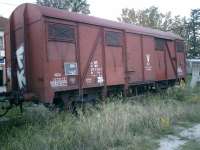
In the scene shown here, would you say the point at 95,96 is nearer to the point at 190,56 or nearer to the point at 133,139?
the point at 133,139

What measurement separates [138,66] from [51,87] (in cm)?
558

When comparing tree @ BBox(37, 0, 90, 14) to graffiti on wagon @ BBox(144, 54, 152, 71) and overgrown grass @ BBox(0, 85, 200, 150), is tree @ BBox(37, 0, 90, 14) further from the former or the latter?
overgrown grass @ BBox(0, 85, 200, 150)

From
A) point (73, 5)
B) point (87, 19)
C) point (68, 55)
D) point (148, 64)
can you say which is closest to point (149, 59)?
point (148, 64)

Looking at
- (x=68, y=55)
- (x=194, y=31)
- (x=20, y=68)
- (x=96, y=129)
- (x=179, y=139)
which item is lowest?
(x=179, y=139)

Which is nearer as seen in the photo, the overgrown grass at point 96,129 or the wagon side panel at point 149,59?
the overgrown grass at point 96,129

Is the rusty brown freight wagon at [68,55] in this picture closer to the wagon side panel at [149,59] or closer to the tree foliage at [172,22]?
the wagon side panel at [149,59]

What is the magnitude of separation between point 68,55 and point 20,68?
1.57m

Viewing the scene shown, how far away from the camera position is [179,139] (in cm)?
766

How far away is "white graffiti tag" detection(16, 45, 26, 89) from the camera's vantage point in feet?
32.7

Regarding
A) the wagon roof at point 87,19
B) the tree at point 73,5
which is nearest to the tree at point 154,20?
the tree at point 73,5

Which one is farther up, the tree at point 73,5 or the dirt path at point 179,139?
the tree at point 73,5

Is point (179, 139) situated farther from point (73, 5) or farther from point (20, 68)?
point (73, 5)

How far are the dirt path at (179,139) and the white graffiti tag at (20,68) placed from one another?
473cm

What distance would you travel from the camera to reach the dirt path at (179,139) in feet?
23.1
